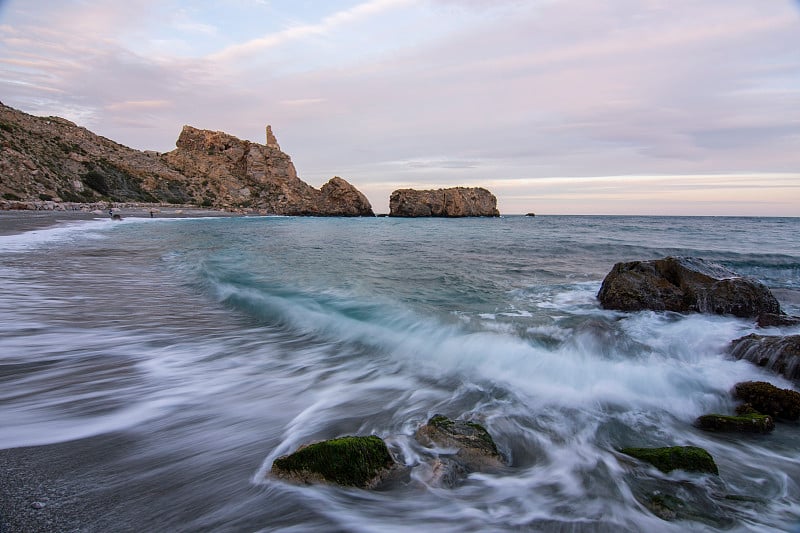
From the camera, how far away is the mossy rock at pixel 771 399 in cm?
432

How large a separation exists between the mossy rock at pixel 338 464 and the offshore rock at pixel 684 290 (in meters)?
7.56

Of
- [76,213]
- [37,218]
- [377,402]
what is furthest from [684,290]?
[76,213]

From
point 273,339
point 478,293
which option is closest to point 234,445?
point 273,339

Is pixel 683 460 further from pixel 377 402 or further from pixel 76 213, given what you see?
pixel 76 213

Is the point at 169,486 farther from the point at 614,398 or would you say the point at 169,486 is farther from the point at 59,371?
the point at 614,398

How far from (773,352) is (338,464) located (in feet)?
19.6

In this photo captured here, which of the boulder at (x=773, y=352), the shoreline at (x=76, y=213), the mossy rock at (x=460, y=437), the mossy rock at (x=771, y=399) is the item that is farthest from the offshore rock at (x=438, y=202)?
the mossy rock at (x=460, y=437)

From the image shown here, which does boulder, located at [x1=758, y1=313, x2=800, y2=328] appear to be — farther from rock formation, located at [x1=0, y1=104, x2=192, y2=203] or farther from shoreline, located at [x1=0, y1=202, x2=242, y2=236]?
rock formation, located at [x1=0, y1=104, x2=192, y2=203]

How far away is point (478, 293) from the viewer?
10875 millimetres

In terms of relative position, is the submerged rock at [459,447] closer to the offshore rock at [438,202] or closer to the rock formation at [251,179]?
the offshore rock at [438,202]

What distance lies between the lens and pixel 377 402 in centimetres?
464

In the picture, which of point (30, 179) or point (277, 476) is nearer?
point (277, 476)

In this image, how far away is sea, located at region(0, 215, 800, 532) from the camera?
9.09 feet

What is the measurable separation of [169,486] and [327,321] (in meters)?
5.54
